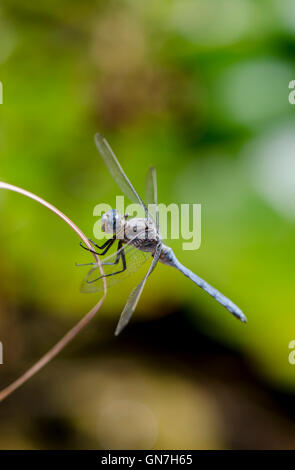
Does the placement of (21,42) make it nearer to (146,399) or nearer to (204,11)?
(204,11)

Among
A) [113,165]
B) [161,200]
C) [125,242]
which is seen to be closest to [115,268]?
[125,242]

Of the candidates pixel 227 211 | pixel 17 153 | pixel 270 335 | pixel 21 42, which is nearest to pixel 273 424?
pixel 270 335

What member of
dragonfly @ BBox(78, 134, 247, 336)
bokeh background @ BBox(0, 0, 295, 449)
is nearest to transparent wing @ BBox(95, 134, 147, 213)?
dragonfly @ BBox(78, 134, 247, 336)

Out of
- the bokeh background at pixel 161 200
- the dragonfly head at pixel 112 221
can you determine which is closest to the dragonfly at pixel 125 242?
the dragonfly head at pixel 112 221

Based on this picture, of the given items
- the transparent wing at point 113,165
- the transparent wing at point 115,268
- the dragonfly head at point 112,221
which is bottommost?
the transparent wing at point 115,268

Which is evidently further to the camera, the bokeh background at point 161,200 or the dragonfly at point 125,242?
the bokeh background at point 161,200

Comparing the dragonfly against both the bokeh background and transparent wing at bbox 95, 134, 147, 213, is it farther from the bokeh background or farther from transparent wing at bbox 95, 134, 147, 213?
the bokeh background

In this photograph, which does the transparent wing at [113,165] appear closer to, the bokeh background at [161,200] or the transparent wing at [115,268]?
the transparent wing at [115,268]
